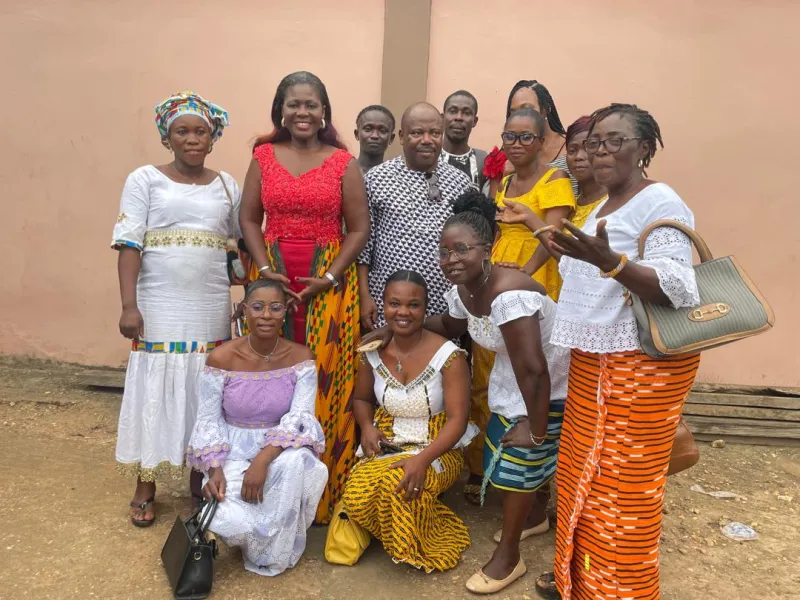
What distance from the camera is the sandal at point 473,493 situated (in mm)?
3467

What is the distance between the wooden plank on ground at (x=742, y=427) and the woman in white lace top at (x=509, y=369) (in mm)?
2405

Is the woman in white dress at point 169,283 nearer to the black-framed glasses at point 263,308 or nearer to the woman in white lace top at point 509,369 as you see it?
the black-framed glasses at point 263,308

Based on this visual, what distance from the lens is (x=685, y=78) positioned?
4.62m

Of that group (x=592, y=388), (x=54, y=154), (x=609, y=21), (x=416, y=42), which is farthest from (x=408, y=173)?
(x=54, y=154)

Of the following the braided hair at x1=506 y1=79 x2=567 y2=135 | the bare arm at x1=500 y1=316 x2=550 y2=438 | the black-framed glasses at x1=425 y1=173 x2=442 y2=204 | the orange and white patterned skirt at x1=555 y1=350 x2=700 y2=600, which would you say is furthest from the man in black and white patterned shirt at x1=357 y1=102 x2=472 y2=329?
the orange and white patterned skirt at x1=555 y1=350 x2=700 y2=600

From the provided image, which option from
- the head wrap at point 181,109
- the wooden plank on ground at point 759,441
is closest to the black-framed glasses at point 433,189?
the head wrap at point 181,109

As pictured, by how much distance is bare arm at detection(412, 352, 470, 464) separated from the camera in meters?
2.79

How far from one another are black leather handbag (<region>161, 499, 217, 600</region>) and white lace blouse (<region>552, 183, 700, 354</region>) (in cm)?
160

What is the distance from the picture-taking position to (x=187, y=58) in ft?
15.9

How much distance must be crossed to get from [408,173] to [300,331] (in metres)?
0.95

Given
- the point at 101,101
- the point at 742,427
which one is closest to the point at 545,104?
the point at 742,427

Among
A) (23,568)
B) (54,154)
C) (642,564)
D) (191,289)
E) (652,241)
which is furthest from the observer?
(54,154)

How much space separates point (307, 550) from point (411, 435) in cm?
71

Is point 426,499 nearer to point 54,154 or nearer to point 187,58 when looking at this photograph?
point 187,58
